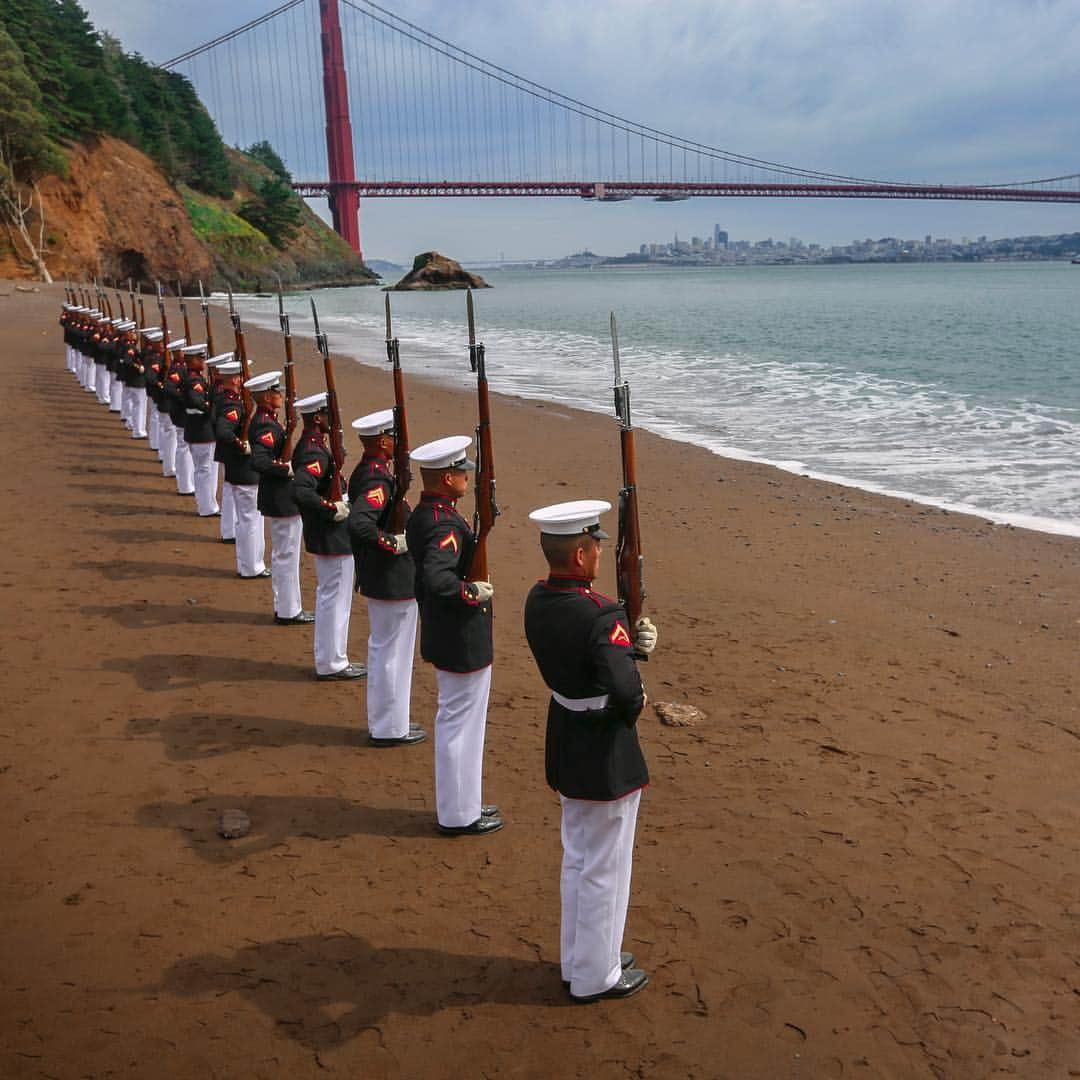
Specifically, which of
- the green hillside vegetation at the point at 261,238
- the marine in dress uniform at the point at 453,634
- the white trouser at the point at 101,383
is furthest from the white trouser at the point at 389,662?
the green hillside vegetation at the point at 261,238

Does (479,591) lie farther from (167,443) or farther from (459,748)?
(167,443)

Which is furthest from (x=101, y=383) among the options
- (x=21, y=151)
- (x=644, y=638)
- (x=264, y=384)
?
(x=21, y=151)

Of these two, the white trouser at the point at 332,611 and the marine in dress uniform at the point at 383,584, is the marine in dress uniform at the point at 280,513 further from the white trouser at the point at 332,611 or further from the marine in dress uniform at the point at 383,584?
the marine in dress uniform at the point at 383,584

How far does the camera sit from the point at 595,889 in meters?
3.81

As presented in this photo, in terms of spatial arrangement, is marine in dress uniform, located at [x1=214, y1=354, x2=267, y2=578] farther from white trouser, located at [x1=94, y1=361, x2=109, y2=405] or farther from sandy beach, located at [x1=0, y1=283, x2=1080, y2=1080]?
white trouser, located at [x1=94, y1=361, x2=109, y2=405]

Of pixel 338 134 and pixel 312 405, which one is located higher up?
pixel 338 134

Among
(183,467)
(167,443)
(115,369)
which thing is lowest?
(183,467)

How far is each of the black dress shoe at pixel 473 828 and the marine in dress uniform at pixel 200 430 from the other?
715cm

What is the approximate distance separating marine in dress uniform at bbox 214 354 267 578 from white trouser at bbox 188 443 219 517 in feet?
5.77

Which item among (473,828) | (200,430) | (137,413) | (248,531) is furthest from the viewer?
(137,413)

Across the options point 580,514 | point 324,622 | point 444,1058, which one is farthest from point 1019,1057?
point 324,622

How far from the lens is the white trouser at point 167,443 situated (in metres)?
13.6

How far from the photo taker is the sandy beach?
3736 mm

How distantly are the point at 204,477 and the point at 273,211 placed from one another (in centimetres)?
8493
